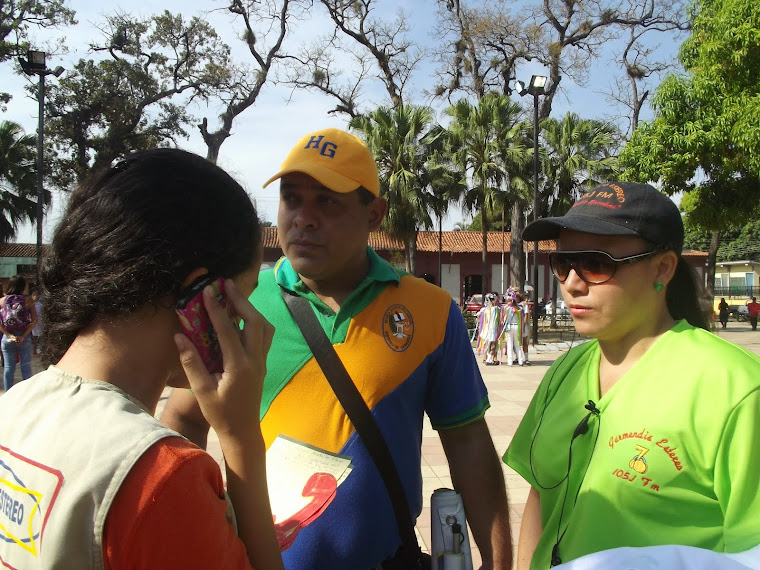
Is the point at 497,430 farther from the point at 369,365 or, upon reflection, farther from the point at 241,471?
the point at 241,471

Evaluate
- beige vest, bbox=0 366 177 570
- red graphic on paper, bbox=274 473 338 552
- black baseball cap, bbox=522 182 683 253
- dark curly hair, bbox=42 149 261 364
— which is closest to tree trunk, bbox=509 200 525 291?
black baseball cap, bbox=522 182 683 253

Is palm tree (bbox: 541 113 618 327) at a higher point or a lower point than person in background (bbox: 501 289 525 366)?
higher

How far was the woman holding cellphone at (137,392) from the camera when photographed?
0.82 metres

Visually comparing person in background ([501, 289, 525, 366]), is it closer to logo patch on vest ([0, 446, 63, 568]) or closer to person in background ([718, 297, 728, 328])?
logo patch on vest ([0, 446, 63, 568])

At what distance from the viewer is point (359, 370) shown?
1.75 m

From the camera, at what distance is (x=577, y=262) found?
175 cm

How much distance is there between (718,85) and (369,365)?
11.8 m

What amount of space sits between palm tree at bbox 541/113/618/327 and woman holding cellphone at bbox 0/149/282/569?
76.5 feet

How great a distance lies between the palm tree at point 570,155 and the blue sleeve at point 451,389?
22.3 meters

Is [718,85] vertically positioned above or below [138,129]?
below

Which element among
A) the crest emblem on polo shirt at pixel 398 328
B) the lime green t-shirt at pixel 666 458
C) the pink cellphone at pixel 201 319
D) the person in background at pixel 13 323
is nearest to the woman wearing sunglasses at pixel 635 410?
the lime green t-shirt at pixel 666 458

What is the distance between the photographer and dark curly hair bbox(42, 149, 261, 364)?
3.12ft

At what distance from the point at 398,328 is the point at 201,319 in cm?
94

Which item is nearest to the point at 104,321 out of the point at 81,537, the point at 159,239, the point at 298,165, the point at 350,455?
the point at 159,239
